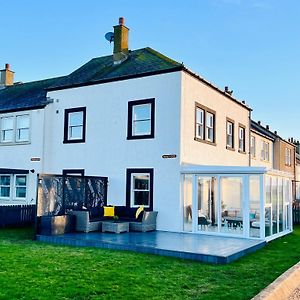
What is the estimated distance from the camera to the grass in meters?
7.04

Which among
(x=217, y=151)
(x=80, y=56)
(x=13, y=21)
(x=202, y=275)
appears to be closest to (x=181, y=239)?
(x=202, y=275)

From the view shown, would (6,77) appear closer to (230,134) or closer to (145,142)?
(145,142)

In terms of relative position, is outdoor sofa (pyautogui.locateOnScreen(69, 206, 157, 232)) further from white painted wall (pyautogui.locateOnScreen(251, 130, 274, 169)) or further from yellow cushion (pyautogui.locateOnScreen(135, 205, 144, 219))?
white painted wall (pyautogui.locateOnScreen(251, 130, 274, 169))

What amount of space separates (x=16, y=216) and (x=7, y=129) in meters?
7.24

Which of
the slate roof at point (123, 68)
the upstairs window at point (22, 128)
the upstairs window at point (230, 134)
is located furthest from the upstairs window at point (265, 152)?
the upstairs window at point (22, 128)

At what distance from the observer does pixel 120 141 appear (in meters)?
18.2

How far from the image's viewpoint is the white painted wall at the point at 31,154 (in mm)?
20953

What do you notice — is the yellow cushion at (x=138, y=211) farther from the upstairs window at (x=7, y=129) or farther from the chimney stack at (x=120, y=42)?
the upstairs window at (x=7, y=129)

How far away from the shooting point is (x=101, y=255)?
35.2 ft

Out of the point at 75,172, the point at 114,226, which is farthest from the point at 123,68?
the point at 114,226

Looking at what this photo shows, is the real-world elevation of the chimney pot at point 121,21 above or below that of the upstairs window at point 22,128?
above

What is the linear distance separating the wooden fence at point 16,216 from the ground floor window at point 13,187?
10.9 ft

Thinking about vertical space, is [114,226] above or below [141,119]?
below

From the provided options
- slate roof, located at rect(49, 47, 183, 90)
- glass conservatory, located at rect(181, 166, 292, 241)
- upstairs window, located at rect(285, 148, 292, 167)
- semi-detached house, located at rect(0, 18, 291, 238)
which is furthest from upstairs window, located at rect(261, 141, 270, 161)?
slate roof, located at rect(49, 47, 183, 90)
